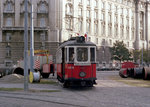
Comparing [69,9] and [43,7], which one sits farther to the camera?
[69,9]

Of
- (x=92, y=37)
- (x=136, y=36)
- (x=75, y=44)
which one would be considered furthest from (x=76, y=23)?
(x=75, y=44)

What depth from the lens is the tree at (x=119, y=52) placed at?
69075 millimetres

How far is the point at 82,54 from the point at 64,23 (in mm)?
42104

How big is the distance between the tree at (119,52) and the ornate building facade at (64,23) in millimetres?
2312

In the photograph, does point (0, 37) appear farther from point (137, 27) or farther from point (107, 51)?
point (137, 27)

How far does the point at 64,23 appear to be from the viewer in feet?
196

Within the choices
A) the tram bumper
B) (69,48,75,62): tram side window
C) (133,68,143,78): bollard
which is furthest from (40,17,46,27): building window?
(69,48,75,62): tram side window

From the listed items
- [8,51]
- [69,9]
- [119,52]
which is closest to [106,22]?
[119,52]

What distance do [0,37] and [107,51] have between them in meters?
27.7

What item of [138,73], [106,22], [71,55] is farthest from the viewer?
[106,22]

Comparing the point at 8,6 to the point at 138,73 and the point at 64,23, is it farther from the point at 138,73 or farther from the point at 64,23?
the point at 138,73

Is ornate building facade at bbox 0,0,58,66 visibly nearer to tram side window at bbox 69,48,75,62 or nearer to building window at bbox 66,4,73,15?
building window at bbox 66,4,73,15

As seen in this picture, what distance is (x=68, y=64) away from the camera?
18125 millimetres

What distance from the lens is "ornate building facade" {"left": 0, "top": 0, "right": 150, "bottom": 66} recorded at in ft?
192
